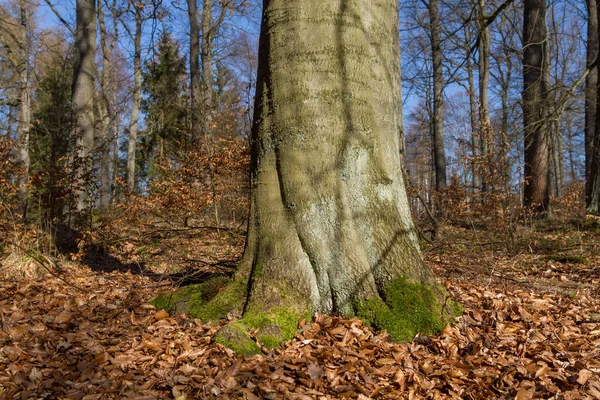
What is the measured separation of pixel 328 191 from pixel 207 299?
53.8 inches

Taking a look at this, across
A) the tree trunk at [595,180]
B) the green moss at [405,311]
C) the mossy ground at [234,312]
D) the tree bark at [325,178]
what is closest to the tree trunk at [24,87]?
the mossy ground at [234,312]

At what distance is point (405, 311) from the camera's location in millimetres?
3209

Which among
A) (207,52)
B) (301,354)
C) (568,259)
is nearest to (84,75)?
(207,52)

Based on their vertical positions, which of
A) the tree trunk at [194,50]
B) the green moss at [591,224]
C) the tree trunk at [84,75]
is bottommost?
the green moss at [591,224]

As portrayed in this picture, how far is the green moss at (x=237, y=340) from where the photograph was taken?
2.87 meters

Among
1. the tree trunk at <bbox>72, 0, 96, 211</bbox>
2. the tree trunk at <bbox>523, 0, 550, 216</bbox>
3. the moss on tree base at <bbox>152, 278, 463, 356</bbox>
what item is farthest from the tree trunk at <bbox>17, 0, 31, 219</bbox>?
the tree trunk at <bbox>523, 0, 550, 216</bbox>

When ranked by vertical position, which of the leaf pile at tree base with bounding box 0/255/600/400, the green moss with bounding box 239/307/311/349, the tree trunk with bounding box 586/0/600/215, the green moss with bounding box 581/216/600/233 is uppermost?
the tree trunk with bounding box 586/0/600/215

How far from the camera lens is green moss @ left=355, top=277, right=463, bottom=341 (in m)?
3.15

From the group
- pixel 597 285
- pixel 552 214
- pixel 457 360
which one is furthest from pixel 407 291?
pixel 552 214

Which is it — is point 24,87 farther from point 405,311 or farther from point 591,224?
point 591,224

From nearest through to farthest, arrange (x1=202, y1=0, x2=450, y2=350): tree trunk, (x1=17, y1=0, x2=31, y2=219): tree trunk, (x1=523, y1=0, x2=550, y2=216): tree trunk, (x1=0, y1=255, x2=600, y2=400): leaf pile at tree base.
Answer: (x1=0, y1=255, x2=600, y2=400): leaf pile at tree base, (x1=202, y1=0, x2=450, y2=350): tree trunk, (x1=17, y1=0, x2=31, y2=219): tree trunk, (x1=523, y1=0, x2=550, y2=216): tree trunk

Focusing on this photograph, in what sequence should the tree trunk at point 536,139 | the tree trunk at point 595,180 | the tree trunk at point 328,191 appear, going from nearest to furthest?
the tree trunk at point 328,191 → the tree trunk at point 595,180 → the tree trunk at point 536,139

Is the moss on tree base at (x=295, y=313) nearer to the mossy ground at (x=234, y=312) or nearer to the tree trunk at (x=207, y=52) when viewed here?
the mossy ground at (x=234, y=312)

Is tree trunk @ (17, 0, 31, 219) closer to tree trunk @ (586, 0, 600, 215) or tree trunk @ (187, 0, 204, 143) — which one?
tree trunk @ (187, 0, 204, 143)
